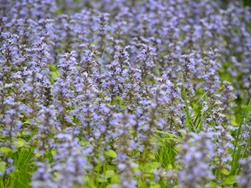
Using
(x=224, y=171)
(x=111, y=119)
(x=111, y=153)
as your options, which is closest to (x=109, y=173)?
(x=111, y=153)

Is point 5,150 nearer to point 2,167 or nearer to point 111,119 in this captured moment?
point 2,167

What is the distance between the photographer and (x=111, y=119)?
535 cm

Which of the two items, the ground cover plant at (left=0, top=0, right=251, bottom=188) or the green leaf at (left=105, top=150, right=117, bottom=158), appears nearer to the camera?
the ground cover plant at (left=0, top=0, right=251, bottom=188)

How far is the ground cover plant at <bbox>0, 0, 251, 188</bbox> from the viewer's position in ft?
15.4

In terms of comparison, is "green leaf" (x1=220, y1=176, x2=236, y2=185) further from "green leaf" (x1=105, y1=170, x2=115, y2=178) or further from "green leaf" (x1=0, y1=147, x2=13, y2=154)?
"green leaf" (x1=0, y1=147, x2=13, y2=154)

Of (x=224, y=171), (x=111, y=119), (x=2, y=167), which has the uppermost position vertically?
(x=111, y=119)

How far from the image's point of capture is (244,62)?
402 inches

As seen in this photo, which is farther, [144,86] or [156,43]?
[156,43]

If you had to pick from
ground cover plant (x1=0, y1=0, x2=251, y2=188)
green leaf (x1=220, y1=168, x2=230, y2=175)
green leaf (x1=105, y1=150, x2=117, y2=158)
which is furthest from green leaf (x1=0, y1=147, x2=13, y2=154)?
green leaf (x1=220, y1=168, x2=230, y2=175)

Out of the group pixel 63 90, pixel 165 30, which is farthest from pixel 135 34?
pixel 63 90

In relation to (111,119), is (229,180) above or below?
below

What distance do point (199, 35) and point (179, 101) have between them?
3168 mm

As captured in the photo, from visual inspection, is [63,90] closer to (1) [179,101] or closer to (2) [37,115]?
(2) [37,115]

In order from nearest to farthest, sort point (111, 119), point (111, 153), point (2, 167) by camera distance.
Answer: point (2, 167) → point (111, 153) → point (111, 119)
